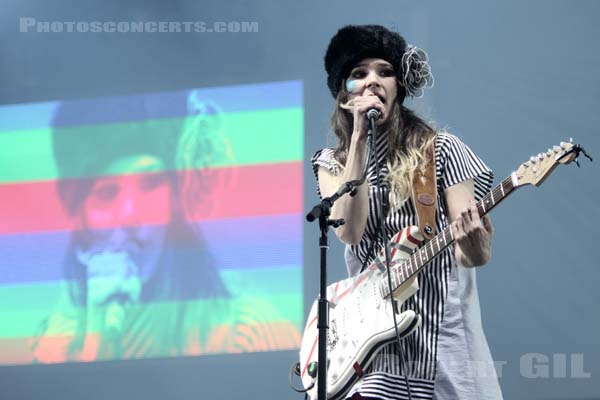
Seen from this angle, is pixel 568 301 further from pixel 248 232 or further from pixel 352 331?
pixel 352 331

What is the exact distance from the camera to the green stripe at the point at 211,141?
4289mm

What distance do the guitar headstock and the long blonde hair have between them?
10.4 inches

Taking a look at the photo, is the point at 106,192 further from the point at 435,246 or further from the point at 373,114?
the point at 435,246

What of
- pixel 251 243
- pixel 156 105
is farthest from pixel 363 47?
pixel 156 105

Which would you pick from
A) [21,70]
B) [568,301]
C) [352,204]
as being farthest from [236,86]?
[352,204]

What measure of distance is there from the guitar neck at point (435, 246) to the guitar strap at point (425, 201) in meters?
0.04

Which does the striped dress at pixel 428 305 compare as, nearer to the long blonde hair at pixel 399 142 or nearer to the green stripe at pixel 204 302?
the long blonde hair at pixel 399 142

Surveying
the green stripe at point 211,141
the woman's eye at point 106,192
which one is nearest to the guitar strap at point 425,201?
the green stripe at point 211,141

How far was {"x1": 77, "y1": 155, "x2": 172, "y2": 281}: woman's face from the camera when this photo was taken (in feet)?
14.1

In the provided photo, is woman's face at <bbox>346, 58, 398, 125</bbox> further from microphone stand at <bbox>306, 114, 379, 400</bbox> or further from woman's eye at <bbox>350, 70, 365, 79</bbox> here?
microphone stand at <bbox>306, 114, 379, 400</bbox>

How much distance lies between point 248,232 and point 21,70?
1423 mm

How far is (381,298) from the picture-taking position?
7.84 ft

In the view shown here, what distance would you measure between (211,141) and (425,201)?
2.10 m

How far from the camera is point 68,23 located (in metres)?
4.59
